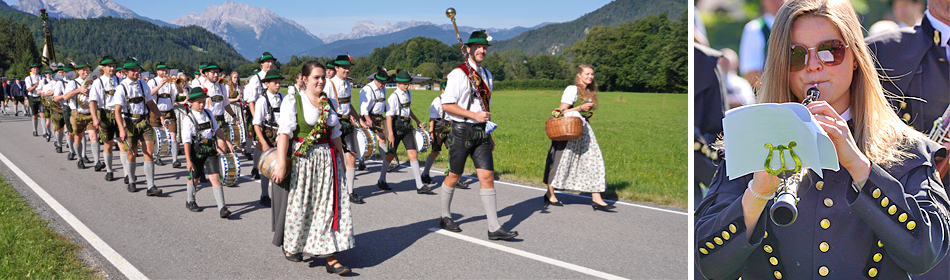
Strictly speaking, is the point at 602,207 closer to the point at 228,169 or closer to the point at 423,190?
the point at 423,190

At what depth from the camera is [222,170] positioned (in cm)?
696

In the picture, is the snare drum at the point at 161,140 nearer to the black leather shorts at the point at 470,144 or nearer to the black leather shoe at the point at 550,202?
the black leather shorts at the point at 470,144

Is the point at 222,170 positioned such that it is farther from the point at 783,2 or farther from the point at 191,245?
the point at 783,2

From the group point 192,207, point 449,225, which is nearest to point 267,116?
point 192,207

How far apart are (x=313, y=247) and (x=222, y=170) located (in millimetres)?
3001

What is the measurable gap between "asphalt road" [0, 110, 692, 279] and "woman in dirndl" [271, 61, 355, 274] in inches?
12.8

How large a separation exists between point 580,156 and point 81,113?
8.83 meters

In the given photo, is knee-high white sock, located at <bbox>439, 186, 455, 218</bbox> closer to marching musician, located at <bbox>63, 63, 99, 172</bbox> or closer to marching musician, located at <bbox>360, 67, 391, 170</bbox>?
marching musician, located at <bbox>360, 67, 391, 170</bbox>

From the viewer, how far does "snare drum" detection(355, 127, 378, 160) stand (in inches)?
319

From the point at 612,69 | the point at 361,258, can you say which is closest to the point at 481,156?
the point at 361,258

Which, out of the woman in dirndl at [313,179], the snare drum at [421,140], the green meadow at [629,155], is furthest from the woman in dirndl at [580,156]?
the woman in dirndl at [313,179]

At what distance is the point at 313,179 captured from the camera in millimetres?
4660

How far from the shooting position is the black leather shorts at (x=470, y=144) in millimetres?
5629

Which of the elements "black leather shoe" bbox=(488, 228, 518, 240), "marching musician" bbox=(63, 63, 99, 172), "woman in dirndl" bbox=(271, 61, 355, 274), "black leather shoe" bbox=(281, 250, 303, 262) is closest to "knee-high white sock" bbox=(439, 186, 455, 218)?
"black leather shoe" bbox=(488, 228, 518, 240)
